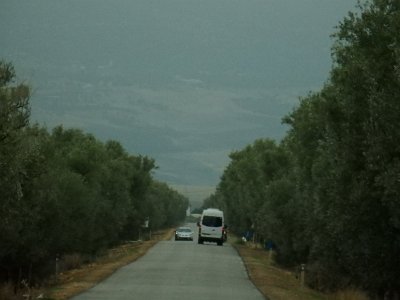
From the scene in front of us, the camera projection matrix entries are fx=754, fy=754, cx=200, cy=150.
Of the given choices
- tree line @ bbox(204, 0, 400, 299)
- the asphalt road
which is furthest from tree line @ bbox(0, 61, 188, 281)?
tree line @ bbox(204, 0, 400, 299)

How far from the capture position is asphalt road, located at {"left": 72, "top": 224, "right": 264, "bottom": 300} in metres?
23.2

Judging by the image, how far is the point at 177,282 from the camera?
93.6ft

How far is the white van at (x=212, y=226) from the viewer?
66.3 m

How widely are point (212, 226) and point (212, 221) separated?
1796 millimetres

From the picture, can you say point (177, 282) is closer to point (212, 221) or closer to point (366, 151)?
point (366, 151)

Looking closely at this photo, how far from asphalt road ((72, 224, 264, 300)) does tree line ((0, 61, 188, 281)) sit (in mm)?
3501

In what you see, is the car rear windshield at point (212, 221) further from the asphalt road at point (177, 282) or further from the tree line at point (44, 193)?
the asphalt road at point (177, 282)

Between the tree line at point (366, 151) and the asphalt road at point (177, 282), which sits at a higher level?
the tree line at point (366, 151)

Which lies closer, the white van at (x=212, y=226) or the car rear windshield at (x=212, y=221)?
the car rear windshield at (x=212, y=221)

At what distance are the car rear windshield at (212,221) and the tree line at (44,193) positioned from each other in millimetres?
7006

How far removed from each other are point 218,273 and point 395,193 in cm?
1973

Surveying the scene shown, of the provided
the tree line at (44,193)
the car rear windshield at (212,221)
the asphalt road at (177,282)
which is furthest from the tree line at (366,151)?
the car rear windshield at (212,221)

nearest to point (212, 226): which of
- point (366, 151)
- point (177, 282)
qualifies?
point (177, 282)

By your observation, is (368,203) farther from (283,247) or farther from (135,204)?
(135,204)
